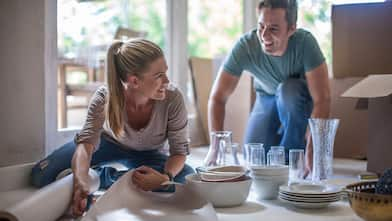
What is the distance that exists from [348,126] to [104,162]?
1316mm

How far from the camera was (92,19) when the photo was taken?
254cm

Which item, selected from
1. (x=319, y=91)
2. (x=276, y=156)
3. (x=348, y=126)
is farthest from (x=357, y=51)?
(x=276, y=156)

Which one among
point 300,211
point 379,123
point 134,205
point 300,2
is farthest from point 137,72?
point 300,2

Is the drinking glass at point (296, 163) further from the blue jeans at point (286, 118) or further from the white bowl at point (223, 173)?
the blue jeans at point (286, 118)

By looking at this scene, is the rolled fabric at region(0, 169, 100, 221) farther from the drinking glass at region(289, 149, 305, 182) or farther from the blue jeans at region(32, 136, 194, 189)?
the drinking glass at region(289, 149, 305, 182)

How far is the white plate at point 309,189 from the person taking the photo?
4.34 ft

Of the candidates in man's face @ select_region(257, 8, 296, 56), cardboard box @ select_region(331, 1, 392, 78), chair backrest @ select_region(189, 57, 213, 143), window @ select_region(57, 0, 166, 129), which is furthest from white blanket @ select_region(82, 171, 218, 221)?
chair backrest @ select_region(189, 57, 213, 143)

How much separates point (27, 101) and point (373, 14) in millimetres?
1512

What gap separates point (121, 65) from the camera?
4.85 feet

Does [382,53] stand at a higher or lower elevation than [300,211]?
higher

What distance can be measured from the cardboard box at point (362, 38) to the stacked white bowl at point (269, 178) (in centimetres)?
103

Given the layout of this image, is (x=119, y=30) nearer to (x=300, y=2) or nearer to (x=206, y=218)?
(x=300, y=2)

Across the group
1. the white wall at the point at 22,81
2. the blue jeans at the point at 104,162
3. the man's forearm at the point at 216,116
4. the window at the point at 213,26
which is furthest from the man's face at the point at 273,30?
the window at the point at 213,26

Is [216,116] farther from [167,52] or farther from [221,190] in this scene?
[167,52]
